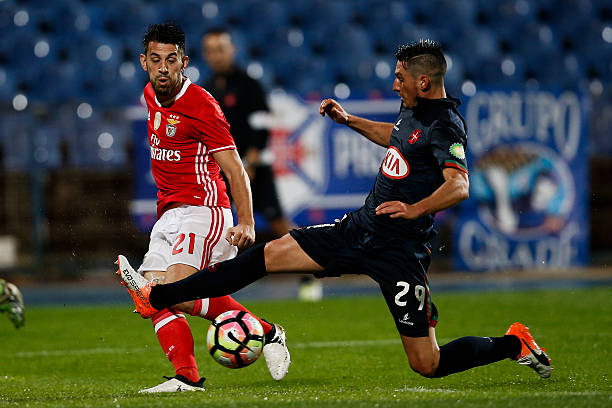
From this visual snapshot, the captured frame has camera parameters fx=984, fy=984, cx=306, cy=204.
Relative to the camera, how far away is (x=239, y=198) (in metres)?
4.86

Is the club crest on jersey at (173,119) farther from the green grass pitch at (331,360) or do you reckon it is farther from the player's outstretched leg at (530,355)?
the player's outstretched leg at (530,355)

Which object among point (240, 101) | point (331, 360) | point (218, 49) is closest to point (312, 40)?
point (240, 101)

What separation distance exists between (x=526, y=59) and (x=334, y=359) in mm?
7879

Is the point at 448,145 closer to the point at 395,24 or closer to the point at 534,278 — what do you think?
the point at 534,278

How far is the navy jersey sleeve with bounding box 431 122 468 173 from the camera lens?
4.49m

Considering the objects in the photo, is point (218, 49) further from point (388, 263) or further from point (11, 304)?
point (388, 263)

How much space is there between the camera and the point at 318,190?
10.9 metres

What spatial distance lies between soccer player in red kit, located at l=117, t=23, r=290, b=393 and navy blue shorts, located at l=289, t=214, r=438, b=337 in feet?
1.32

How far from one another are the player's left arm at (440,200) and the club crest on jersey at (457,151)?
8cm

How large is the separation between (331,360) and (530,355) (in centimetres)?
147

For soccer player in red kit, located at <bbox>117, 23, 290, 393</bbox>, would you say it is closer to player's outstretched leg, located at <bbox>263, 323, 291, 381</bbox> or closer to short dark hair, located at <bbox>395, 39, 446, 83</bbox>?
player's outstretched leg, located at <bbox>263, 323, 291, 381</bbox>

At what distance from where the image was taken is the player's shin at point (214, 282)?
4.73 m

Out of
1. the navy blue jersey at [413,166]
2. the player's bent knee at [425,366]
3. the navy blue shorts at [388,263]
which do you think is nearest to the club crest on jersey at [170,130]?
the navy blue shorts at [388,263]

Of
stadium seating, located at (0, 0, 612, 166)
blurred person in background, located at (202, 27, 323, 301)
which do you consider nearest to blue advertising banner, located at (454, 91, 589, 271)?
stadium seating, located at (0, 0, 612, 166)
